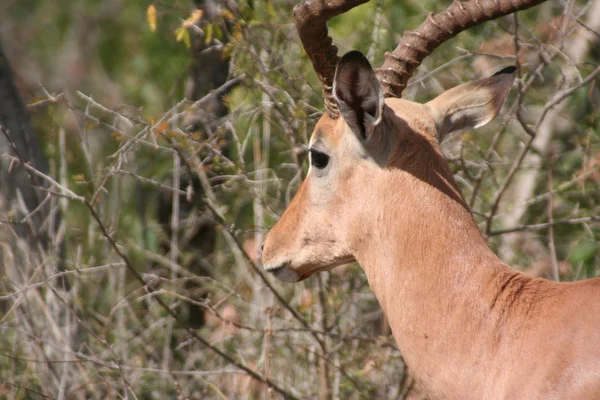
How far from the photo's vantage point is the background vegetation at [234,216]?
4910 mm

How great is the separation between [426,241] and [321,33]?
3.46 ft

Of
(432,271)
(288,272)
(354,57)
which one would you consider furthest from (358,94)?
(288,272)

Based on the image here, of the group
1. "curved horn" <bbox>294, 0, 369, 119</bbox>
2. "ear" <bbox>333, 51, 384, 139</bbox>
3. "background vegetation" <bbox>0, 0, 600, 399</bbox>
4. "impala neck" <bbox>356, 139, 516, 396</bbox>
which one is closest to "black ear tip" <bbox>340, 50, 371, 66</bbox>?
"ear" <bbox>333, 51, 384, 139</bbox>

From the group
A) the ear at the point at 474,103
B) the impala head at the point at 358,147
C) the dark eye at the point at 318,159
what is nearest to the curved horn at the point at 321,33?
the impala head at the point at 358,147

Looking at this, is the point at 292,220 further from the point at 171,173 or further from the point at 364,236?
the point at 171,173

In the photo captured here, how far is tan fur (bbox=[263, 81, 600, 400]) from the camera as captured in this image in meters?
3.10

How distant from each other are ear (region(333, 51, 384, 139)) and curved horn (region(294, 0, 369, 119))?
0.23 meters

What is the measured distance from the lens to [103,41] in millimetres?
13078

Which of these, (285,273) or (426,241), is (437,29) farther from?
(285,273)

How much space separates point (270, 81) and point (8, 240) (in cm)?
206

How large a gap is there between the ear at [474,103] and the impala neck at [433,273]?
345mm

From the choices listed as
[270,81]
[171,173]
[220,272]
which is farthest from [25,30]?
[270,81]

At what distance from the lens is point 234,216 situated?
678 cm

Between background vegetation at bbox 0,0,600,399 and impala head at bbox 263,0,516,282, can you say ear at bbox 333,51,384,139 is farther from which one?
background vegetation at bbox 0,0,600,399
